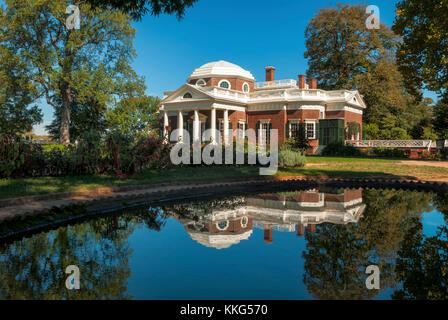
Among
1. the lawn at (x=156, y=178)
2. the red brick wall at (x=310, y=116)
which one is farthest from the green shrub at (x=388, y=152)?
the lawn at (x=156, y=178)

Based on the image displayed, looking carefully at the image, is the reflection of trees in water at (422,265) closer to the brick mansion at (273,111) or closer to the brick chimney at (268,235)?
the brick chimney at (268,235)

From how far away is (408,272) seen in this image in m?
3.70

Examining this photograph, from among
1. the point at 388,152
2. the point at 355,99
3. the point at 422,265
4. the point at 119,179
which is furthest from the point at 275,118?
the point at 422,265

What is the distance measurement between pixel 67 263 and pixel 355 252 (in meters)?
3.75

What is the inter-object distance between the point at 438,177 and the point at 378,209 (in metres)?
7.79

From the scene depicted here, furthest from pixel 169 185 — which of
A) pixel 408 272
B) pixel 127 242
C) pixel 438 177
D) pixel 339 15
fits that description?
pixel 339 15

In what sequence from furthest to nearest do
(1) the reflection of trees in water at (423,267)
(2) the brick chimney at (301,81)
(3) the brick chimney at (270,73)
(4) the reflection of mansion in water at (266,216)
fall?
(3) the brick chimney at (270,73) < (2) the brick chimney at (301,81) < (4) the reflection of mansion in water at (266,216) < (1) the reflection of trees in water at (423,267)

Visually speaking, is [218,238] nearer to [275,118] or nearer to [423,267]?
[423,267]

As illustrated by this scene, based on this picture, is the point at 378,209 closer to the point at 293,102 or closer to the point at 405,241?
the point at 405,241

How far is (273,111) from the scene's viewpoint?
99.4 feet

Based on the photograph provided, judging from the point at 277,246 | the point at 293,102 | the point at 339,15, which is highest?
the point at 339,15

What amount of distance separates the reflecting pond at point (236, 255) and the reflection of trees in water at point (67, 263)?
1 centimetres

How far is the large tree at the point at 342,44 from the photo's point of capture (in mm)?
34875

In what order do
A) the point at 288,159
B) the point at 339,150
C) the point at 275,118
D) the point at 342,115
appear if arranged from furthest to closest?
the point at 275,118, the point at 342,115, the point at 339,150, the point at 288,159
